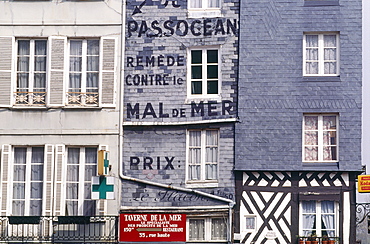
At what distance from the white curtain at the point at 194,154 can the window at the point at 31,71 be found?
13.6ft

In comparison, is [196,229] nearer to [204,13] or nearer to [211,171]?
[211,171]

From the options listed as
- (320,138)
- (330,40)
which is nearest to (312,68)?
(330,40)

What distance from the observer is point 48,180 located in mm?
22578

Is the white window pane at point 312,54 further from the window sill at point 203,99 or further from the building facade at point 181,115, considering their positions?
the window sill at point 203,99

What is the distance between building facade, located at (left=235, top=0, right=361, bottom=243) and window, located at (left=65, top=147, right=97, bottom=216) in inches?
153

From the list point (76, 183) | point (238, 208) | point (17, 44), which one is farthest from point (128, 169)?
point (17, 44)

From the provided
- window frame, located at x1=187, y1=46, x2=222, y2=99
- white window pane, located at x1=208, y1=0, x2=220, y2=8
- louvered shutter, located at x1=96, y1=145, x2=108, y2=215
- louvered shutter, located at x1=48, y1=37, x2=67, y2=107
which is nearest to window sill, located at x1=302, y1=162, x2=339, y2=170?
window frame, located at x1=187, y1=46, x2=222, y2=99

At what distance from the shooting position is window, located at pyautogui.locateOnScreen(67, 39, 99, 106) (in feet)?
75.2

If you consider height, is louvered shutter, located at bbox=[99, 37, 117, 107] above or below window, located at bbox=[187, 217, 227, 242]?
above

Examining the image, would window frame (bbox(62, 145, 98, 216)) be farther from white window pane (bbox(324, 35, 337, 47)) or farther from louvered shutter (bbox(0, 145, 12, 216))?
white window pane (bbox(324, 35, 337, 47))

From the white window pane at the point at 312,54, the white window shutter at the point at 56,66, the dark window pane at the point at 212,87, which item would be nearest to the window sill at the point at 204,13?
the dark window pane at the point at 212,87

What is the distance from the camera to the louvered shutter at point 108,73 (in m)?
22.7

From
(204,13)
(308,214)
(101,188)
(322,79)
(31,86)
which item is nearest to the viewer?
(101,188)

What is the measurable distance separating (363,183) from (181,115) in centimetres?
500
